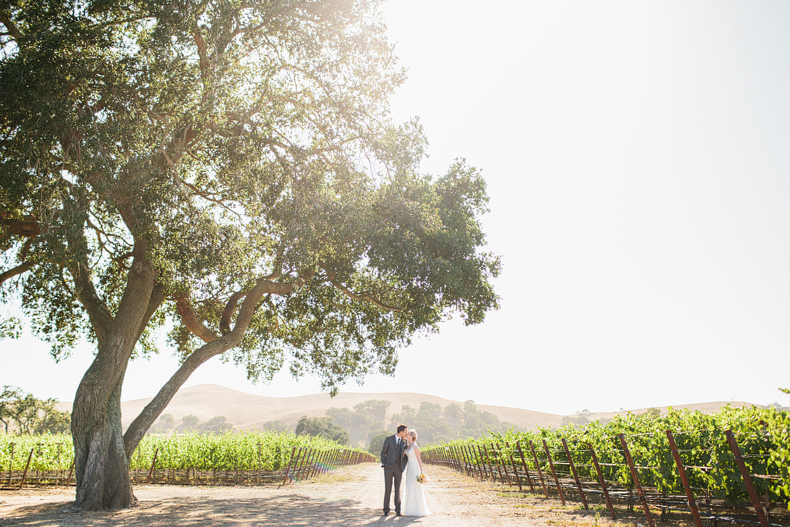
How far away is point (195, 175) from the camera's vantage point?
1293 centimetres

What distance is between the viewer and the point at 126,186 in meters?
8.74

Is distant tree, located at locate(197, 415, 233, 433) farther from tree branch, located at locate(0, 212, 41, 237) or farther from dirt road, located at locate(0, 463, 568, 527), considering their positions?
tree branch, located at locate(0, 212, 41, 237)

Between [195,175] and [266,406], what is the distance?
570 ft

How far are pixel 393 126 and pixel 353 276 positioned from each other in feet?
17.0

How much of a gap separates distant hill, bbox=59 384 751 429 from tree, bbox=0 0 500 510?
416ft

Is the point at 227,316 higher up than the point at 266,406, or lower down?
higher up

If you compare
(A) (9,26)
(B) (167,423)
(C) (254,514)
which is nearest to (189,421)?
(B) (167,423)

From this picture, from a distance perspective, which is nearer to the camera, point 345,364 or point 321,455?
point 345,364

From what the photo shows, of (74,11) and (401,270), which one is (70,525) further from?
(74,11)

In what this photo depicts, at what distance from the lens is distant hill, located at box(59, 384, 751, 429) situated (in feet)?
467

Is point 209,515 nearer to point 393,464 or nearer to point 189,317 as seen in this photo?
point 393,464

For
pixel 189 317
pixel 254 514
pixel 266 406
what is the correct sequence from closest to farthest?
1. pixel 254 514
2. pixel 189 317
3. pixel 266 406

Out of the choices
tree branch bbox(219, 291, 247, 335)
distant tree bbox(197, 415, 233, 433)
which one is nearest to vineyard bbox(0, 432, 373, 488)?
tree branch bbox(219, 291, 247, 335)

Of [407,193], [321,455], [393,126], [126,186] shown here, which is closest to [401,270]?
[407,193]
